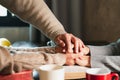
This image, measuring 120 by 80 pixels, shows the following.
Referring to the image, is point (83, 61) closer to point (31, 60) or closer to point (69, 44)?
point (69, 44)

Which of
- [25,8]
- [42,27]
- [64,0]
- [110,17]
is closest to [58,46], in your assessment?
[42,27]

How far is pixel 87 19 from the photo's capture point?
9.71ft

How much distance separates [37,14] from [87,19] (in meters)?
1.37

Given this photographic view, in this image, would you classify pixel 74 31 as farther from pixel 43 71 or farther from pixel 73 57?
pixel 43 71

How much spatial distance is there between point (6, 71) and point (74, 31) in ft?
6.16

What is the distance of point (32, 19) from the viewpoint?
1.68 meters

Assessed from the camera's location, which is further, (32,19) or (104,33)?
(104,33)

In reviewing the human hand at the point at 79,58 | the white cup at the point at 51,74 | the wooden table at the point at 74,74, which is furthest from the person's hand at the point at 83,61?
the white cup at the point at 51,74

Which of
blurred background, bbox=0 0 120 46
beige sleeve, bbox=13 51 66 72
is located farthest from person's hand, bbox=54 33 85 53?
blurred background, bbox=0 0 120 46

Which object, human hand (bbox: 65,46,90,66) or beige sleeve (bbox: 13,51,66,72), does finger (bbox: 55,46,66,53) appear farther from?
beige sleeve (bbox: 13,51,66,72)

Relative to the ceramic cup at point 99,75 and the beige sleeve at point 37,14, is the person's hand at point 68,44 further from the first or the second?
the ceramic cup at point 99,75

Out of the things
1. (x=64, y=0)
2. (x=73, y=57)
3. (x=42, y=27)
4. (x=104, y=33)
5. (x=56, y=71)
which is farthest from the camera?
(x=104, y=33)

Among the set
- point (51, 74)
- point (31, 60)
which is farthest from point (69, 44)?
point (51, 74)

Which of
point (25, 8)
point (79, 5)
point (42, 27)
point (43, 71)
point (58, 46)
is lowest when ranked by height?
point (43, 71)
